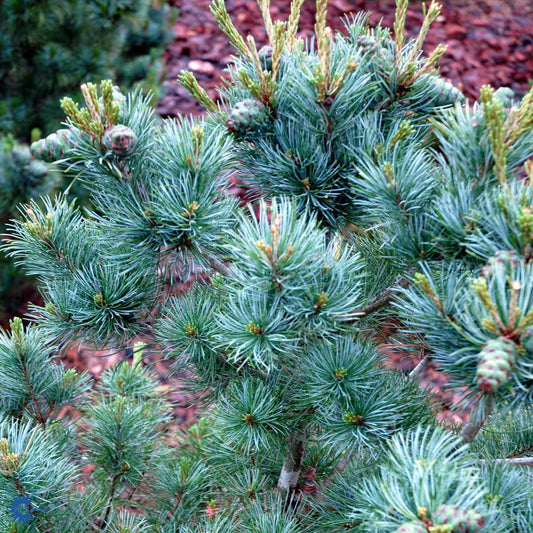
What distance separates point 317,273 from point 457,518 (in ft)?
1.13

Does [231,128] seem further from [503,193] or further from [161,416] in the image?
[161,416]

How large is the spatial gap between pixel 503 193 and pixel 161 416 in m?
1.06

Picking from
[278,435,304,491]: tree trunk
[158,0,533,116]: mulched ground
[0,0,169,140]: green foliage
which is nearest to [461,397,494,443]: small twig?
[278,435,304,491]: tree trunk

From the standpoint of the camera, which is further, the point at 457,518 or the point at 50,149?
the point at 50,149

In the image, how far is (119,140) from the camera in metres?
0.85

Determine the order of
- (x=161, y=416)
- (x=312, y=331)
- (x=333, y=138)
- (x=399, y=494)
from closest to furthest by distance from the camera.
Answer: (x=399, y=494) → (x=312, y=331) → (x=333, y=138) → (x=161, y=416)

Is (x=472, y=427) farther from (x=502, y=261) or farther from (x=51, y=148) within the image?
(x=51, y=148)

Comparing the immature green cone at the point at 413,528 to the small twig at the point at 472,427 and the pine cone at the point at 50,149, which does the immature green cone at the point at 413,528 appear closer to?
the small twig at the point at 472,427

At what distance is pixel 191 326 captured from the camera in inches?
39.4

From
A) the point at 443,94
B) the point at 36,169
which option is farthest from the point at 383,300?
the point at 36,169

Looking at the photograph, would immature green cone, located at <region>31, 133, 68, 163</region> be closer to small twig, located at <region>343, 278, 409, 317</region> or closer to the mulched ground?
small twig, located at <region>343, 278, 409, 317</region>

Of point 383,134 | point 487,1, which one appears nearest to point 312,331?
point 383,134

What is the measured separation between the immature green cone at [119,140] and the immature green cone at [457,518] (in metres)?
0.61

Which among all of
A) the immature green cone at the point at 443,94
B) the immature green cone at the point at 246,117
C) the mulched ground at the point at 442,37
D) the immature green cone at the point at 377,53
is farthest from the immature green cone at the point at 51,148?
the mulched ground at the point at 442,37
